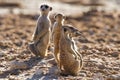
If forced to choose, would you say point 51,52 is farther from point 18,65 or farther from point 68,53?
point 68,53

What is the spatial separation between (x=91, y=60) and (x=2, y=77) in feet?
7.24

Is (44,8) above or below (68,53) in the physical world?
above

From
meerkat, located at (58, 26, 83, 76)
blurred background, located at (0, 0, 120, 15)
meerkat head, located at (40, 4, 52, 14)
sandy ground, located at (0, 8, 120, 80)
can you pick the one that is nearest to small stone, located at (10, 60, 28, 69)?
sandy ground, located at (0, 8, 120, 80)

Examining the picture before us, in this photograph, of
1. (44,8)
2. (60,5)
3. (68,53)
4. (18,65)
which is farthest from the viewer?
(60,5)

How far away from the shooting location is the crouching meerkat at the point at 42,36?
41.9 ft

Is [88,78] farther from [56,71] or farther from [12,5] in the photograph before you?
[12,5]

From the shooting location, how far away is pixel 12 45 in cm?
1466

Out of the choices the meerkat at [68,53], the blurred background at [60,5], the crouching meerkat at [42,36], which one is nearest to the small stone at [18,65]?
the crouching meerkat at [42,36]

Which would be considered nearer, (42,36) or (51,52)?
(42,36)

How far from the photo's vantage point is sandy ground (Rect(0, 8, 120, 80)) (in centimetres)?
1137

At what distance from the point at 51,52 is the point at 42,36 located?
63 cm

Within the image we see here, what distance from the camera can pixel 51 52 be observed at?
13.3m

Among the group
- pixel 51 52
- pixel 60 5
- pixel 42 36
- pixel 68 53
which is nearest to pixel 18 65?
pixel 42 36

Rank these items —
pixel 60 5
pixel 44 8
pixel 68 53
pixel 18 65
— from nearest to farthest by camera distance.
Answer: pixel 68 53, pixel 18 65, pixel 44 8, pixel 60 5
